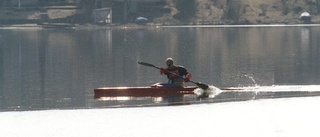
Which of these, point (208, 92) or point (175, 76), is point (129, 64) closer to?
point (208, 92)

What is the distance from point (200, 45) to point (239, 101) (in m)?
80.4

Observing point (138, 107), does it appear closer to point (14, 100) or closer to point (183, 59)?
point (14, 100)

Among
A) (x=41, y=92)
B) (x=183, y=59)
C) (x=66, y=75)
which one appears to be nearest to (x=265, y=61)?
(x=183, y=59)

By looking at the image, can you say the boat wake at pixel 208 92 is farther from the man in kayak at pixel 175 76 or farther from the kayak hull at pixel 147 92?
the man in kayak at pixel 175 76

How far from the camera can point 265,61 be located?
99.6 m

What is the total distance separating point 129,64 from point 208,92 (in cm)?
3580

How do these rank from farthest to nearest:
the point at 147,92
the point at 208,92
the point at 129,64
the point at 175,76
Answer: the point at 129,64, the point at 208,92, the point at 175,76, the point at 147,92

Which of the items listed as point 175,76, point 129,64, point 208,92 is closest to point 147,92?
point 175,76

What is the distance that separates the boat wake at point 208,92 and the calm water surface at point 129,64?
360cm

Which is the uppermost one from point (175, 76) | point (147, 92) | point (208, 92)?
Result: point (175, 76)

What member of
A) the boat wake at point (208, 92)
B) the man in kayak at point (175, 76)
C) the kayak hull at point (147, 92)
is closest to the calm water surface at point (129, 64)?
the kayak hull at point (147, 92)

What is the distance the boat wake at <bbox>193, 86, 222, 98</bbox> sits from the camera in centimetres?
6138

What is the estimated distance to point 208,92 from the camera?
62.6 m

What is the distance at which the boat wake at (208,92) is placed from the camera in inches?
2416
